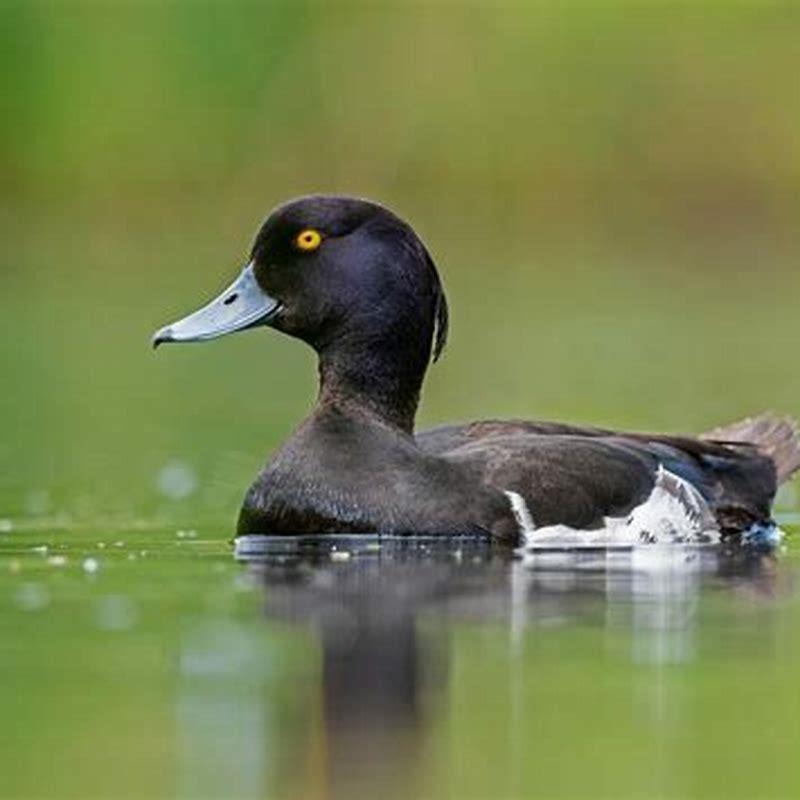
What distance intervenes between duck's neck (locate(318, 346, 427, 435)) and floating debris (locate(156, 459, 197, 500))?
1609 millimetres

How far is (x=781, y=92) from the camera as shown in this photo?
2986 cm

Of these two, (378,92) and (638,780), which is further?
(378,92)

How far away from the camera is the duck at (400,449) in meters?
11.6

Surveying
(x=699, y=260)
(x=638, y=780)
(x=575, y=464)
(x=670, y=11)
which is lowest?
(x=638, y=780)

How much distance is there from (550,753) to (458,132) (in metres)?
23.1

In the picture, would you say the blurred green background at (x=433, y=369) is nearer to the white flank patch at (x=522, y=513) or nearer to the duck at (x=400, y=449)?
the duck at (x=400, y=449)

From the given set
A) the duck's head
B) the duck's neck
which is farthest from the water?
the duck's head

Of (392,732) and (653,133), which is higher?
(653,133)

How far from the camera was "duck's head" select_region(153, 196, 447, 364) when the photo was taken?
40.7 ft

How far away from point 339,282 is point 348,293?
0.06m

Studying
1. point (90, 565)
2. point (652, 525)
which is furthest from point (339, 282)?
point (90, 565)

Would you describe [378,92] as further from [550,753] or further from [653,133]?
[550,753]

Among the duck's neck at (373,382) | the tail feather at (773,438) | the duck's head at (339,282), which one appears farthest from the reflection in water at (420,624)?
the tail feather at (773,438)

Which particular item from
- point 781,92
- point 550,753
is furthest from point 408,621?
point 781,92
